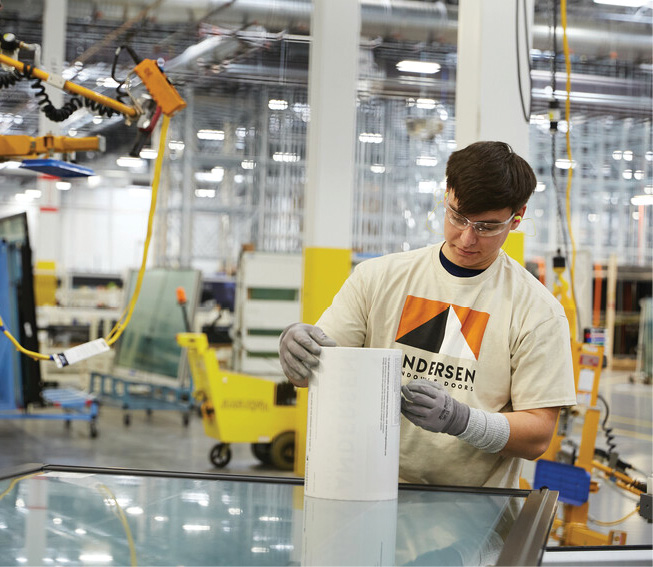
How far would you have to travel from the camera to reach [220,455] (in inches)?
214

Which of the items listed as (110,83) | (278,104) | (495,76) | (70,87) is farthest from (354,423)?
(278,104)

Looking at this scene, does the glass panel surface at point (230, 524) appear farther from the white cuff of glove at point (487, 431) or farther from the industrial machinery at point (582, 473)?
the industrial machinery at point (582, 473)

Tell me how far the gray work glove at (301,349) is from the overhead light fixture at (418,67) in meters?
8.07

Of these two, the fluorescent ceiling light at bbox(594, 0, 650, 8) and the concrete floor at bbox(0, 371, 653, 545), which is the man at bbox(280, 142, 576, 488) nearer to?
the concrete floor at bbox(0, 371, 653, 545)

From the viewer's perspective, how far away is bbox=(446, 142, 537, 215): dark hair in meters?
1.42

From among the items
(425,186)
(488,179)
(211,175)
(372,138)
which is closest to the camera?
(488,179)

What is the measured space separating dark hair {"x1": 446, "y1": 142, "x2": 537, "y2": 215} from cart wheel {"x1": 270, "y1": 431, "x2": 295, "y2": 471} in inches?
159

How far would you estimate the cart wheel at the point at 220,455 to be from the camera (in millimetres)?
5418

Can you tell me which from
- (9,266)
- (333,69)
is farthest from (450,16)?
(9,266)

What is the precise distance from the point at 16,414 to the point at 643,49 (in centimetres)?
684

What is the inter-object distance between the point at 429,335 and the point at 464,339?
0.07 meters

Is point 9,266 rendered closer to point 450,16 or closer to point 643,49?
point 450,16

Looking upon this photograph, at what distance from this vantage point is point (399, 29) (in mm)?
8219

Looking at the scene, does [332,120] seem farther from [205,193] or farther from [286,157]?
→ [205,193]
